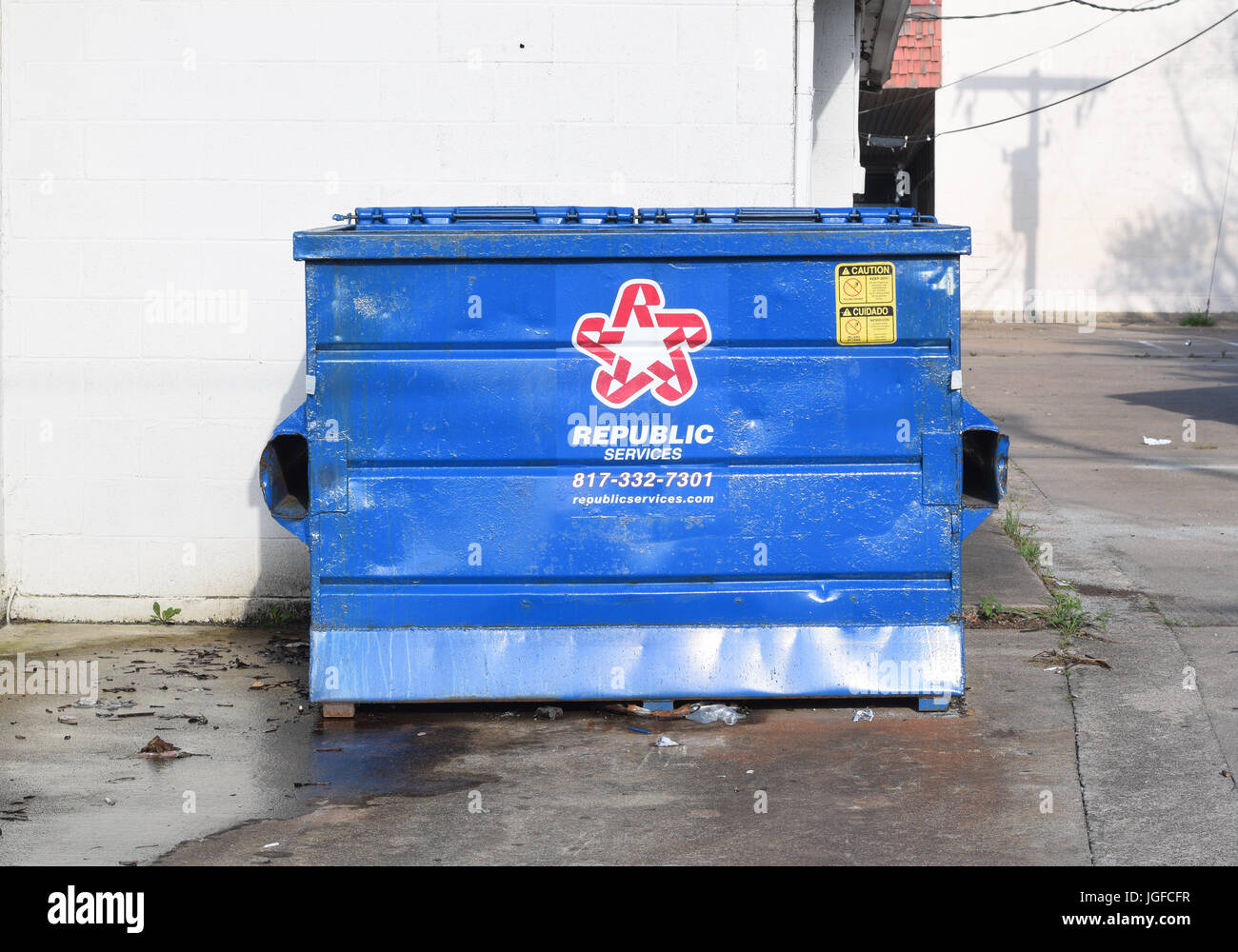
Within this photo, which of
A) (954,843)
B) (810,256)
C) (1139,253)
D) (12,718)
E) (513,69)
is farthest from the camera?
(1139,253)

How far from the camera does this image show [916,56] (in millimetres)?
23219

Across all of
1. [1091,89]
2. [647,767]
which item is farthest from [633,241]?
[1091,89]

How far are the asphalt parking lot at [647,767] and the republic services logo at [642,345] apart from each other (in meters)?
1.35

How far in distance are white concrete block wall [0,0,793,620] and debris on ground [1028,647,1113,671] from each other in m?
2.61

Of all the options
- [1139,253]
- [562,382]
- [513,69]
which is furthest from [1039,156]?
[562,382]

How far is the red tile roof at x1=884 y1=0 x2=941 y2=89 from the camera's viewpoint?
22.8 meters

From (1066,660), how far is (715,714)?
6.01 feet

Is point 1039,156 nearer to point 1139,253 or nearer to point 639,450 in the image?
point 1139,253

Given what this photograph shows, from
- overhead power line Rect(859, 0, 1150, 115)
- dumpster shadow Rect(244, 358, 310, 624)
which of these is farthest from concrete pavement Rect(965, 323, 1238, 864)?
overhead power line Rect(859, 0, 1150, 115)

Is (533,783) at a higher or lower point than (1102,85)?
lower

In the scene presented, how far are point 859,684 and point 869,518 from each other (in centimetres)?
68

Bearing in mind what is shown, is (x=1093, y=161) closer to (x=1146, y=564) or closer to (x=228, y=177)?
(x=1146, y=564)

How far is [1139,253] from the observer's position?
1118 inches

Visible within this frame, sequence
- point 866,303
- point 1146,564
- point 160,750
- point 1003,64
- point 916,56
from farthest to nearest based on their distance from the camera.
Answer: point 1003,64, point 916,56, point 1146,564, point 866,303, point 160,750
